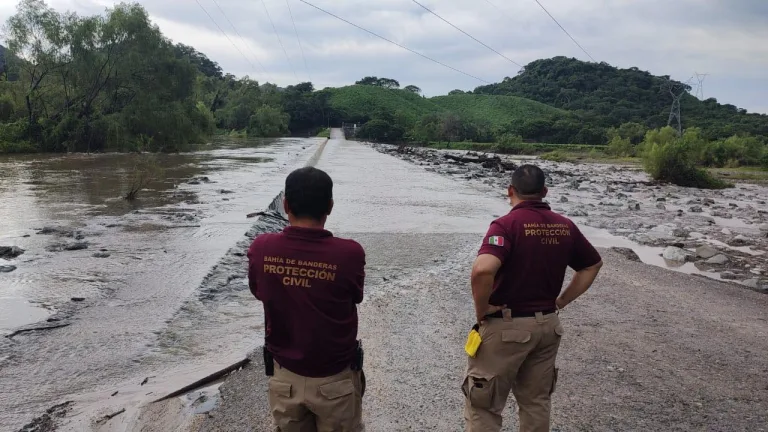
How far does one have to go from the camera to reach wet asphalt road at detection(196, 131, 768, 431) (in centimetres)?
399

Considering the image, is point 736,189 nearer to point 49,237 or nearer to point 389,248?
point 389,248

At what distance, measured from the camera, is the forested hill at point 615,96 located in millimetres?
95988

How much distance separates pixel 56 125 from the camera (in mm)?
38906

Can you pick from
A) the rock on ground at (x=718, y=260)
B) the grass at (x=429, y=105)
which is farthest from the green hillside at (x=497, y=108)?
the rock on ground at (x=718, y=260)

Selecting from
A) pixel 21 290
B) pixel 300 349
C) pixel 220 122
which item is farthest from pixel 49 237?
pixel 220 122

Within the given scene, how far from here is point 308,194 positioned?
7.89 ft

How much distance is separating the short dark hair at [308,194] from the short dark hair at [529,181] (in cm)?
120

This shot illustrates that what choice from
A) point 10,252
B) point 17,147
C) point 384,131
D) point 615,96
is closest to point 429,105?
point 615,96

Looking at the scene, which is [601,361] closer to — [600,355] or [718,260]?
[600,355]

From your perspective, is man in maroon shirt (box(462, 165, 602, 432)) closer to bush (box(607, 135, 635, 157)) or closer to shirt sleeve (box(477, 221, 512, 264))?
shirt sleeve (box(477, 221, 512, 264))

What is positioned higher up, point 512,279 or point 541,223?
point 541,223

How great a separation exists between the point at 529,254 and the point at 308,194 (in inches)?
49.9

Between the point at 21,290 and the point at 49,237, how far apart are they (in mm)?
3826

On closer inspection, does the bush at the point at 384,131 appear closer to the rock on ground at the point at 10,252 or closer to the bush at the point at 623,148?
the bush at the point at 623,148
